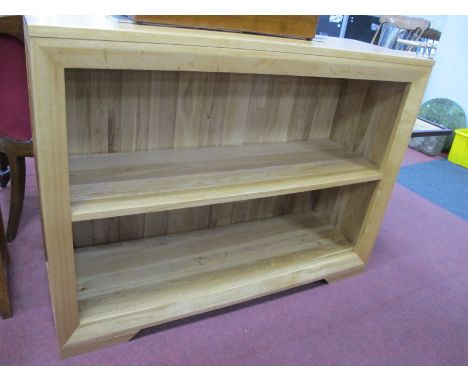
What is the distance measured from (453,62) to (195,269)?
119 inches

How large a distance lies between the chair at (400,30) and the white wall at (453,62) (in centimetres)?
87

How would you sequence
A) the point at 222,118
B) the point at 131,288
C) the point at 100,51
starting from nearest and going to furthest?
the point at 100,51 → the point at 131,288 → the point at 222,118

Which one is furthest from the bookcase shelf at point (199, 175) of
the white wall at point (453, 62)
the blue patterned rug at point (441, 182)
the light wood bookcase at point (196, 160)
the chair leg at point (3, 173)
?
the white wall at point (453, 62)

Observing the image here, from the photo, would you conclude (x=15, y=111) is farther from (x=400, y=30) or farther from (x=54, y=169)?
(x=400, y=30)

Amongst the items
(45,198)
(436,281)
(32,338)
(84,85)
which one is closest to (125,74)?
(84,85)

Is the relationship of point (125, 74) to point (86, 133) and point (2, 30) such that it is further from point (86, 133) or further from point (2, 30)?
point (2, 30)

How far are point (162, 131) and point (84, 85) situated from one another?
26 cm

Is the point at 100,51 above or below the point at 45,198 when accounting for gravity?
above

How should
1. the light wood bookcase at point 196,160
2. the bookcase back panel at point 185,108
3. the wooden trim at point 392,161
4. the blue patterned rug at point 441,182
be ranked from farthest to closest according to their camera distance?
the blue patterned rug at point 441,182 → the wooden trim at point 392,161 → the bookcase back panel at point 185,108 → the light wood bookcase at point 196,160

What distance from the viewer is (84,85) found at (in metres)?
1.04

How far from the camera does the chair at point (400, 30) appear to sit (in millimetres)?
2328

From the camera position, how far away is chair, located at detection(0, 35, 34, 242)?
4.02ft

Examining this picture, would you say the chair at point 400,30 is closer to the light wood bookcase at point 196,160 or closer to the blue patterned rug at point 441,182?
the blue patterned rug at point 441,182

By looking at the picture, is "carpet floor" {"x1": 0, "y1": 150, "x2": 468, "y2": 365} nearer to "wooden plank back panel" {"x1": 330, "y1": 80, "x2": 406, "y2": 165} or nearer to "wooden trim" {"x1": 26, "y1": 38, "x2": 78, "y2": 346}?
"wooden trim" {"x1": 26, "y1": 38, "x2": 78, "y2": 346}
